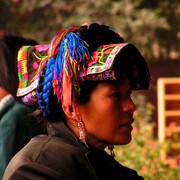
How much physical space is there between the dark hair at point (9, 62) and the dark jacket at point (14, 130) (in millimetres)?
150

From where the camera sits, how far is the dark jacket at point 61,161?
2.29m

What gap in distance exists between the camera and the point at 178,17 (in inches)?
488

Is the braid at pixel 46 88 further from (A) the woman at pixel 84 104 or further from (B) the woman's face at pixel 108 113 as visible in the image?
(B) the woman's face at pixel 108 113

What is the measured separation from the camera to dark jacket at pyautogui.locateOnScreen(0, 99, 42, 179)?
3262mm

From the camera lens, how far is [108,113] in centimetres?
241

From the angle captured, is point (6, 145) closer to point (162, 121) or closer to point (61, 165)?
point (61, 165)

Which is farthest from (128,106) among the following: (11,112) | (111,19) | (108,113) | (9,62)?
(111,19)

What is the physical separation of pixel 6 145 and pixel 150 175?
2468 millimetres

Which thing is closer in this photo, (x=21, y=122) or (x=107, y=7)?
(x=21, y=122)

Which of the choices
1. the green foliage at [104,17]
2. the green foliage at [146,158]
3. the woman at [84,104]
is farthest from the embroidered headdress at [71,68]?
the green foliage at [104,17]

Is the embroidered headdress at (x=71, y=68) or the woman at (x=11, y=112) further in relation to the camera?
the woman at (x=11, y=112)

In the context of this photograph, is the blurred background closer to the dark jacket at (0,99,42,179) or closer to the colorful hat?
the dark jacket at (0,99,42,179)

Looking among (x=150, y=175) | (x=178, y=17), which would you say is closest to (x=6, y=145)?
(x=150, y=175)

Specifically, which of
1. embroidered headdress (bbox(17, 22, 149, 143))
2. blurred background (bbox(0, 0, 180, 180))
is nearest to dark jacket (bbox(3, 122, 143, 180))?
embroidered headdress (bbox(17, 22, 149, 143))
